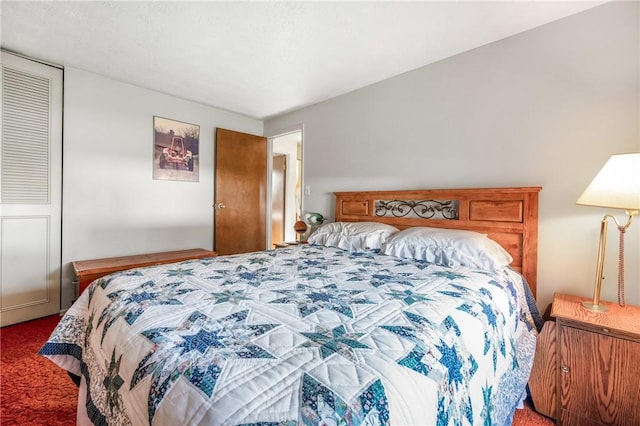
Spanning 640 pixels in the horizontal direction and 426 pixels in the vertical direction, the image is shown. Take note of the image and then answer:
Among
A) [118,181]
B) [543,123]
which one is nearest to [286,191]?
[118,181]

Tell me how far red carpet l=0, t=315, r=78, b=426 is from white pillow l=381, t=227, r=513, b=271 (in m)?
2.20

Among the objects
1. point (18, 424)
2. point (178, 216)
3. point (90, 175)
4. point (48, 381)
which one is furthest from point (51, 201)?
point (18, 424)

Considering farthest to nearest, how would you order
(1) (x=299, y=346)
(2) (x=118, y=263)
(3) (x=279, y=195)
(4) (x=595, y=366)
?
(3) (x=279, y=195) < (2) (x=118, y=263) < (4) (x=595, y=366) < (1) (x=299, y=346)

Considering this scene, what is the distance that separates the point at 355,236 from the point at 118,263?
2315mm

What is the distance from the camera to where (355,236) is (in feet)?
8.07

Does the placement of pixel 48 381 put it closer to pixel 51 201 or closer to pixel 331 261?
pixel 51 201

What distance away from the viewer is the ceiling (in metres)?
1.84

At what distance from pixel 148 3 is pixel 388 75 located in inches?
79.2

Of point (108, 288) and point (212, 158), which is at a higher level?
point (212, 158)

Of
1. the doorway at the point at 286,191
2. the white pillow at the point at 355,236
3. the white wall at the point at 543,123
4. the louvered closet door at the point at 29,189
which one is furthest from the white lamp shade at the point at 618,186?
the doorway at the point at 286,191

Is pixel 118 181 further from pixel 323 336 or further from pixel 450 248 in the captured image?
pixel 450 248

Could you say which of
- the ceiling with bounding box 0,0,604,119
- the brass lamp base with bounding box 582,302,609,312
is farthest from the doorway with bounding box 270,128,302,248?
the brass lamp base with bounding box 582,302,609,312

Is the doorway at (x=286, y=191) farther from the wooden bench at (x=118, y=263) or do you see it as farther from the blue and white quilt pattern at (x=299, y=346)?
the blue and white quilt pattern at (x=299, y=346)

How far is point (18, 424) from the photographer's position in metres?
1.43
